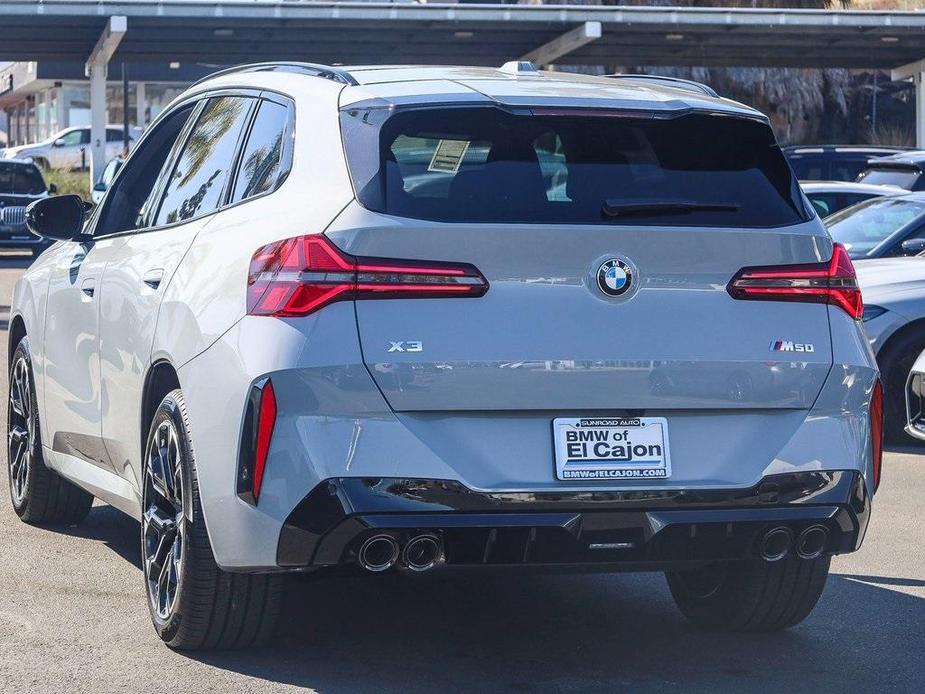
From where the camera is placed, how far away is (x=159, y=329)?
16.5ft

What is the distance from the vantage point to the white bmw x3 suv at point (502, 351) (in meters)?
4.27

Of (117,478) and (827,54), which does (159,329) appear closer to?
(117,478)

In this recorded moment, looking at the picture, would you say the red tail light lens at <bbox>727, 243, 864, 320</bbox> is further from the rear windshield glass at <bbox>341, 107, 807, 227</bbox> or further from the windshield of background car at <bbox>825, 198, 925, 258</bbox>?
the windshield of background car at <bbox>825, 198, 925, 258</bbox>

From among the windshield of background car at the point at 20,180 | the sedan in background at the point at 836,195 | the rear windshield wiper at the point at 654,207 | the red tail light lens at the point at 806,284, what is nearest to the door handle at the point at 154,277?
the rear windshield wiper at the point at 654,207

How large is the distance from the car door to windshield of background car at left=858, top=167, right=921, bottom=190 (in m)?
14.8

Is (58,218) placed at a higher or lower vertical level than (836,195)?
higher

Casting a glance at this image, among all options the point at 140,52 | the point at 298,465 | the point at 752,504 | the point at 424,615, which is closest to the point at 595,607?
the point at 424,615

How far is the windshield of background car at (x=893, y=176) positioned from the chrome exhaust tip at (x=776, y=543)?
15327 millimetres

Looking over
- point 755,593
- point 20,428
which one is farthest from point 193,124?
point 755,593

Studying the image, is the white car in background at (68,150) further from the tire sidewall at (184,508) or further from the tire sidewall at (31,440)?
the tire sidewall at (184,508)

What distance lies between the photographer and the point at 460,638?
5.27m

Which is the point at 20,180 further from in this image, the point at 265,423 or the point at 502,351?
the point at 502,351

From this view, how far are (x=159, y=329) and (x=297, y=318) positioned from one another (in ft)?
2.90

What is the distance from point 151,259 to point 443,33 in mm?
34573
